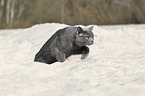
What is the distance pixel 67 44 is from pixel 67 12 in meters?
9.41

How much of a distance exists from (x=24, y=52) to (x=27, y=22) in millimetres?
8039

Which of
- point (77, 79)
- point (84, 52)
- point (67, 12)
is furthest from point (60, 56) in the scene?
point (67, 12)

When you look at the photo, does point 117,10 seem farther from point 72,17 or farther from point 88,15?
point 72,17

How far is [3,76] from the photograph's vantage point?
3229 mm

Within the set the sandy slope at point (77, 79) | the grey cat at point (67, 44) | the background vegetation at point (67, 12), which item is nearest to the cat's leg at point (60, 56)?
the grey cat at point (67, 44)

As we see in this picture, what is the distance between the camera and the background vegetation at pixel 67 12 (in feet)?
42.9

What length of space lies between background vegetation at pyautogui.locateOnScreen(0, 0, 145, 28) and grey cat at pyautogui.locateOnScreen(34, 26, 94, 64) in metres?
8.58

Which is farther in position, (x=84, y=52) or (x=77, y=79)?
(x=84, y=52)

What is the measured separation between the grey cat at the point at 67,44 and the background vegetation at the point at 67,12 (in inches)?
338

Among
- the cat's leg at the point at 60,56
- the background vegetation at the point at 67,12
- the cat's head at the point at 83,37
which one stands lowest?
the background vegetation at the point at 67,12

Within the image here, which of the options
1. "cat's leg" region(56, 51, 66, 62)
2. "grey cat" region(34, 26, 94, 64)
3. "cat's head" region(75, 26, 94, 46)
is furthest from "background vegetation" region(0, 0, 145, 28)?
"cat's head" region(75, 26, 94, 46)

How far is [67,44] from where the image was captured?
443 cm

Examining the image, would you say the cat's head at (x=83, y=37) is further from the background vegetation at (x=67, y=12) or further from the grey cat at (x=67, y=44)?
the background vegetation at (x=67, y=12)

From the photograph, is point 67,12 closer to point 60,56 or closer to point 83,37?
point 60,56
